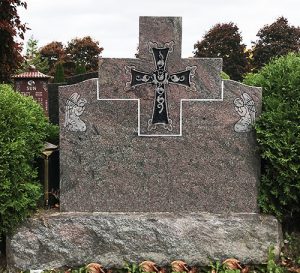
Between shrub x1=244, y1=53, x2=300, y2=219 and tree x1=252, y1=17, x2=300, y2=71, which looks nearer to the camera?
shrub x1=244, y1=53, x2=300, y2=219

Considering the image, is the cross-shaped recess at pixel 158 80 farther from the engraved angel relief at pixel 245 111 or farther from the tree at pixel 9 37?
the tree at pixel 9 37

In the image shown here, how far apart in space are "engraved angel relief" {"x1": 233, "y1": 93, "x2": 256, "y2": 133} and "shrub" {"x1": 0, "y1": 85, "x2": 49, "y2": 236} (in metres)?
1.96

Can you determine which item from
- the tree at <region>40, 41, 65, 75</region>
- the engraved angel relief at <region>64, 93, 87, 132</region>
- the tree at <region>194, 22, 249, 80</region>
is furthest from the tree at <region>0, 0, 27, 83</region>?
the tree at <region>40, 41, 65, 75</region>

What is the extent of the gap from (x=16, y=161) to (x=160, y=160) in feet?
4.47

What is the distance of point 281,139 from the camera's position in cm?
466

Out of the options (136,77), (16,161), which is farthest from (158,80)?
(16,161)

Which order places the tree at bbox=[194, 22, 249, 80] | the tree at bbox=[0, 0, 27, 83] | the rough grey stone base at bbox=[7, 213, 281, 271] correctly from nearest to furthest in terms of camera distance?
the rough grey stone base at bbox=[7, 213, 281, 271]
the tree at bbox=[0, 0, 27, 83]
the tree at bbox=[194, 22, 249, 80]

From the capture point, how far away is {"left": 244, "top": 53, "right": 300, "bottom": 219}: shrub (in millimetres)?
4652

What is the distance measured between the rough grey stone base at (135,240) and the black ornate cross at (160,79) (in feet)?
3.22

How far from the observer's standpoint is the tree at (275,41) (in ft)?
123

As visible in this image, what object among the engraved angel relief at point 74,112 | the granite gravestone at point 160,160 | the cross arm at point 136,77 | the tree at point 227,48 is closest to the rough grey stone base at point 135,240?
the granite gravestone at point 160,160

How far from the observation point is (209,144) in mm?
4957

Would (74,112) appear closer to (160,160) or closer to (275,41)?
(160,160)

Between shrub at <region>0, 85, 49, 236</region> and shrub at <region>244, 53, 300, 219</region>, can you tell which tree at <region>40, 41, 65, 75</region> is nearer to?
shrub at <region>0, 85, 49, 236</region>
